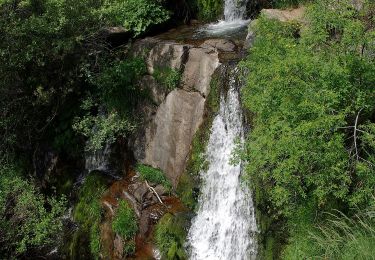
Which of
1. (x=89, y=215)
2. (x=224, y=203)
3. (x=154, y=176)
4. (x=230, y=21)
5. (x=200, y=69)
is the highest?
(x=230, y=21)

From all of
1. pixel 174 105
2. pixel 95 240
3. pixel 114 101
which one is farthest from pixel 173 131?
pixel 95 240

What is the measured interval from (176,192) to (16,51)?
4767 millimetres

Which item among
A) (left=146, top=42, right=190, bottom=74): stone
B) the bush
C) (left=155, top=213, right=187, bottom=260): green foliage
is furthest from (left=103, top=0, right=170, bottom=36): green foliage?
(left=155, top=213, right=187, bottom=260): green foliage

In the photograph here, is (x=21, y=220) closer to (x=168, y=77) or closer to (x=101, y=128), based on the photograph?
(x=101, y=128)

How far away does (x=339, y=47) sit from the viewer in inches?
282

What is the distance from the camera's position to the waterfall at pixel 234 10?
13805 mm

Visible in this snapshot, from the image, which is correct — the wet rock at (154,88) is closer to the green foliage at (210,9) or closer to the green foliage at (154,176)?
the green foliage at (154,176)

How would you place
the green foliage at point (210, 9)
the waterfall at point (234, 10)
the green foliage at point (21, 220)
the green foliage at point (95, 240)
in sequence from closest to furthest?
the green foliage at point (21, 220)
the green foliage at point (95, 240)
the waterfall at point (234, 10)
the green foliage at point (210, 9)

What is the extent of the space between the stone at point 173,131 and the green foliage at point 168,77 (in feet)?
0.52

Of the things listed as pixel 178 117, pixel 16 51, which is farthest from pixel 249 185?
pixel 16 51

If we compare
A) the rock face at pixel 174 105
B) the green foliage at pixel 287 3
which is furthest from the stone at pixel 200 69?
the green foliage at pixel 287 3

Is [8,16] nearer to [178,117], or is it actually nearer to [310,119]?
[178,117]

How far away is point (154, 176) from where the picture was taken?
1186 centimetres

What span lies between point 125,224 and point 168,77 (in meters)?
3.42
